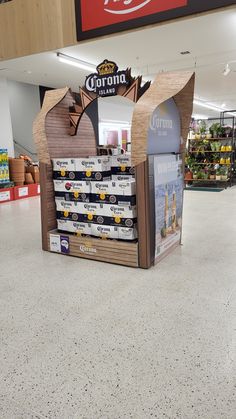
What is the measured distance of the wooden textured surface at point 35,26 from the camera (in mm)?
5906

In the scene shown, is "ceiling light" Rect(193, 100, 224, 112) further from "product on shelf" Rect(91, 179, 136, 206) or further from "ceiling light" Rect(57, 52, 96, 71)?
"product on shelf" Rect(91, 179, 136, 206)

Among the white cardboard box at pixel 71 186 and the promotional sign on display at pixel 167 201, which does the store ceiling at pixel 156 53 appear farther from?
the white cardboard box at pixel 71 186

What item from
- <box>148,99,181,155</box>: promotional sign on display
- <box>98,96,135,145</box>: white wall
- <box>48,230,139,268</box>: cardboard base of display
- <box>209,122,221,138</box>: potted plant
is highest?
<box>98,96,135,145</box>: white wall

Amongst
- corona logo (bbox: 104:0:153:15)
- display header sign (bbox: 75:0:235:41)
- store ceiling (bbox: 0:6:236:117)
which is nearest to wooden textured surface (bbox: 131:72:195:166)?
display header sign (bbox: 75:0:235:41)

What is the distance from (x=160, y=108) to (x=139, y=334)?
2.23 meters

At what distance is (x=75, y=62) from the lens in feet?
23.7

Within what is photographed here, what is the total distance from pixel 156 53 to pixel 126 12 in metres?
1.86

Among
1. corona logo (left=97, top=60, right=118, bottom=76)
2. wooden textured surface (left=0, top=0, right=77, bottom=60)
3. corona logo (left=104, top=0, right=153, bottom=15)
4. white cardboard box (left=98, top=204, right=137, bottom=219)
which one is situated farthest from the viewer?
wooden textured surface (left=0, top=0, right=77, bottom=60)

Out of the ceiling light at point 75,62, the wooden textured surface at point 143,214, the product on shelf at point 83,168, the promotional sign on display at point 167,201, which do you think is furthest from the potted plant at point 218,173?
the wooden textured surface at point 143,214

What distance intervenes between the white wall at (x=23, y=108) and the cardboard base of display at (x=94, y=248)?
8091 millimetres

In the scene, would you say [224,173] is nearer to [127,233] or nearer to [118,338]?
[127,233]

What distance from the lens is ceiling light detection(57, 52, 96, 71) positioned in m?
6.79

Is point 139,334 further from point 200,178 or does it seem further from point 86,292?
point 200,178

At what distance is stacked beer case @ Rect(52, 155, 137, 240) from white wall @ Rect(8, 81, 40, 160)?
7879 millimetres
